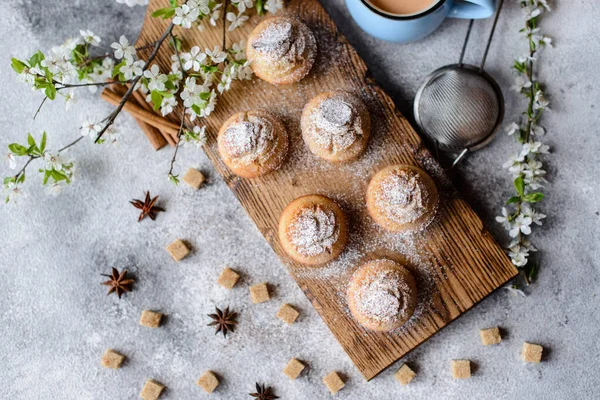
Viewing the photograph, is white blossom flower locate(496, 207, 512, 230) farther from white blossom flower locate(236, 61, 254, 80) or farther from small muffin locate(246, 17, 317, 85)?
white blossom flower locate(236, 61, 254, 80)

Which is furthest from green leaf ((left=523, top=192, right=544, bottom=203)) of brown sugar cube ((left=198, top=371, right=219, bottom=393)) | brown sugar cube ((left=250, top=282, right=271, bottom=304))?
brown sugar cube ((left=198, top=371, right=219, bottom=393))

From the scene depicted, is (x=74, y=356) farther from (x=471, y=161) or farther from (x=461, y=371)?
(x=471, y=161)

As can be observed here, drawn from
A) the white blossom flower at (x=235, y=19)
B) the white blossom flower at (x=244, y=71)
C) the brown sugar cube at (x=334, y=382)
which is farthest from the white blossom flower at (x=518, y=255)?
the white blossom flower at (x=235, y=19)

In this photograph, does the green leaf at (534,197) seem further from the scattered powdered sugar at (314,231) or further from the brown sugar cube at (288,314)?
the brown sugar cube at (288,314)

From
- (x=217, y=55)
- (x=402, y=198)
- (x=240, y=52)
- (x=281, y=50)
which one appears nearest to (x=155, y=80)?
(x=217, y=55)

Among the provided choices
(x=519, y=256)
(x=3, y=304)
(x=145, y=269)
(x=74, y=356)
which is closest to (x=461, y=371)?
(x=519, y=256)
